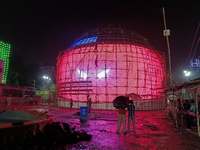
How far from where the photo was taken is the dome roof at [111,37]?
108 ft

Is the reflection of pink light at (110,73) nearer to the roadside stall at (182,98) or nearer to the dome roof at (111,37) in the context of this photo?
the dome roof at (111,37)

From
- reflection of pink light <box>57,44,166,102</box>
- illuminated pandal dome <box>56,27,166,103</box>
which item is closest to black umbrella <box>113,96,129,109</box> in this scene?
illuminated pandal dome <box>56,27,166,103</box>

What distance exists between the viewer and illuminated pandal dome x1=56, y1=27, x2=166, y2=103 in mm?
30125

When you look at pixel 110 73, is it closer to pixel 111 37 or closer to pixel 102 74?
pixel 102 74

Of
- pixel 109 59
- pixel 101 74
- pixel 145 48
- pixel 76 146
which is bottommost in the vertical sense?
pixel 76 146

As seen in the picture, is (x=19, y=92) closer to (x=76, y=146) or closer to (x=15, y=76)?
(x=15, y=76)

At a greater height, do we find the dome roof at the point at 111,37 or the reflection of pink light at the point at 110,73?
the dome roof at the point at 111,37

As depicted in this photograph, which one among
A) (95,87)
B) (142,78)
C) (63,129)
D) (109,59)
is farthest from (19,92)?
(63,129)

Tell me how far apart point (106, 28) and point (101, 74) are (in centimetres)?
1117

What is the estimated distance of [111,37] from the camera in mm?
33531

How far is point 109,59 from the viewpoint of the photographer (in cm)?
Result: 3114

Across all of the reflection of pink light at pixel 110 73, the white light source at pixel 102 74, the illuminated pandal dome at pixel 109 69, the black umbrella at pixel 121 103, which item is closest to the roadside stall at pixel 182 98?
the black umbrella at pixel 121 103

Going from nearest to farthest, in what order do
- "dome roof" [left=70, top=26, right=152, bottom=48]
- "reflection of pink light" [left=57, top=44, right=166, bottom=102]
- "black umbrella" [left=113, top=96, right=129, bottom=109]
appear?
"black umbrella" [left=113, top=96, right=129, bottom=109]
"reflection of pink light" [left=57, top=44, right=166, bottom=102]
"dome roof" [left=70, top=26, right=152, bottom=48]

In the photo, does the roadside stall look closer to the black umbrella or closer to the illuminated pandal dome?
the black umbrella
